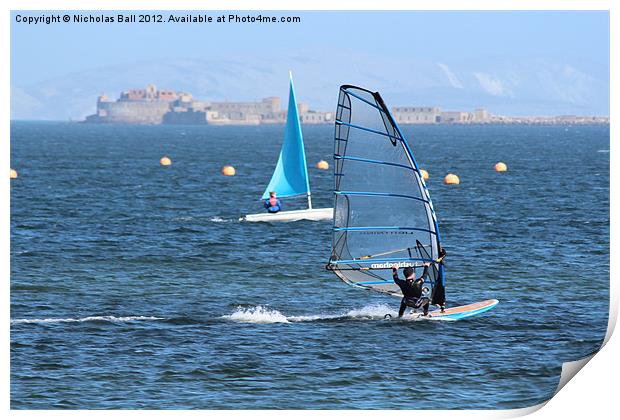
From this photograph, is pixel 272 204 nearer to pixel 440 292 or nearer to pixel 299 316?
pixel 299 316

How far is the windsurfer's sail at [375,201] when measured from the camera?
38.2 metres

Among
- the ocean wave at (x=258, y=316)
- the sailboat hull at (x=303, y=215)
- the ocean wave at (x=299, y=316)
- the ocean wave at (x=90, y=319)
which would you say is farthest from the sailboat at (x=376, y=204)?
the sailboat hull at (x=303, y=215)

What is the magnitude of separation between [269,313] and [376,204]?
19.3ft

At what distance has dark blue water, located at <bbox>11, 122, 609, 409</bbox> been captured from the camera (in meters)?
33.0

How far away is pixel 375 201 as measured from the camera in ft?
128

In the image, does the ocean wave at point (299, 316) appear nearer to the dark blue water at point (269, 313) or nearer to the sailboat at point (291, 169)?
the dark blue water at point (269, 313)

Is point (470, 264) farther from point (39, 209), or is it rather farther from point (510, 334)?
point (39, 209)

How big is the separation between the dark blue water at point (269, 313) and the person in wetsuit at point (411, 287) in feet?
2.95

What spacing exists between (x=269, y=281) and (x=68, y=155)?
112877 mm

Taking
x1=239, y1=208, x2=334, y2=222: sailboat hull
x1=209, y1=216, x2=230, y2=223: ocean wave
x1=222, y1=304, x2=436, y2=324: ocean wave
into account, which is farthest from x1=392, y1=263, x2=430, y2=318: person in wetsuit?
x1=209, y1=216, x2=230, y2=223: ocean wave

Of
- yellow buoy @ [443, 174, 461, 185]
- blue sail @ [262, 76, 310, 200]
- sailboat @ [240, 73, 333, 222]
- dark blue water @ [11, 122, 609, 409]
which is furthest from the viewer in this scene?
yellow buoy @ [443, 174, 461, 185]

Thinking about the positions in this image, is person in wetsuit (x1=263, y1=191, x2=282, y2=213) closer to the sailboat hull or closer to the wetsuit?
the wetsuit

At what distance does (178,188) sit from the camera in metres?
102

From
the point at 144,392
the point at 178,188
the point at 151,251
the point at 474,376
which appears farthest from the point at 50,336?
the point at 178,188
